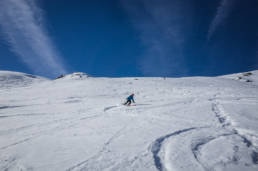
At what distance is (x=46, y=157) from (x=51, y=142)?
1.09m

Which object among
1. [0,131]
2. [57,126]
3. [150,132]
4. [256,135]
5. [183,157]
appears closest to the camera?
[183,157]

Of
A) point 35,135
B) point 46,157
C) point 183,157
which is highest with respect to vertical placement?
point 35,135

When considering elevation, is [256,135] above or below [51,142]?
below

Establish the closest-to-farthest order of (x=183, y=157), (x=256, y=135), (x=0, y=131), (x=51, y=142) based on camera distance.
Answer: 1. (x=183, y=157)
2. (x=51, y=142)
3. (x=256, y=135)
4. (x=0, y=131)

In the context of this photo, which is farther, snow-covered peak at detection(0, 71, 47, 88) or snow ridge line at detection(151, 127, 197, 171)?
snow-covered peak at detection(0, 71, 47, 88)

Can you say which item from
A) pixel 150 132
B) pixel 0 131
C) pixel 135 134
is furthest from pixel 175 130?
pixel 0 131

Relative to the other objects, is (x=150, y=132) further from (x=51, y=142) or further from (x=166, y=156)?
(x=51, y=142)

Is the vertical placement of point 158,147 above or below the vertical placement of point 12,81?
below

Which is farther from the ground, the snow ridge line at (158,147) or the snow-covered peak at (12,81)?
the snow-covered peak at (12,81)

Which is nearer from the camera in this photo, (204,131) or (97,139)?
(97,139)

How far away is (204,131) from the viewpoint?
5922 millimetres

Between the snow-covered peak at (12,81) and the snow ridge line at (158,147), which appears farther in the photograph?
the snow-covered peak at (12,81)

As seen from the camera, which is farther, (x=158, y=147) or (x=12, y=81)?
(x=12, y=81)

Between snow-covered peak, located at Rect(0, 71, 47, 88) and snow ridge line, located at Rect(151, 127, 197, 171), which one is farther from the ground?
snow-covered peak, located at Rect(0, 71, 47, 88)
